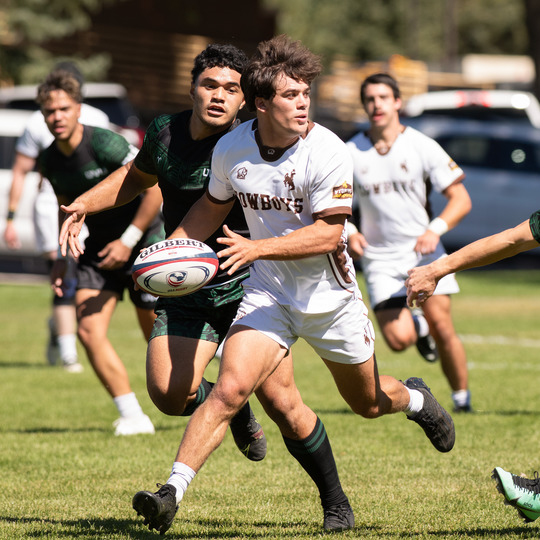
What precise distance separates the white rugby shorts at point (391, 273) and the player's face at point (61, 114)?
2476 millimetres

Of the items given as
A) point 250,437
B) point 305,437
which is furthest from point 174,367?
point 305,437

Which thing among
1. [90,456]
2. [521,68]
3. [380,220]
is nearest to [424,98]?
[380,220]

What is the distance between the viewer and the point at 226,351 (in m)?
4.83

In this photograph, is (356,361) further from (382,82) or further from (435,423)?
(382,82)

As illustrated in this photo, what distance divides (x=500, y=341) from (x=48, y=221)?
18.3ft

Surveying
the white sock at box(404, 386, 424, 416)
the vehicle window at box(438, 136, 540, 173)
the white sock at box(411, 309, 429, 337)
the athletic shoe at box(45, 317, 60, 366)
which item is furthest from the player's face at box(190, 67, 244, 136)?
the vehicle window at box(438, 136, 540, 173)

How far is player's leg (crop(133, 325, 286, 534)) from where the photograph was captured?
459 cm

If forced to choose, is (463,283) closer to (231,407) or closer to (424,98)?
(424,98)

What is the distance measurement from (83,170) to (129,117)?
11667 mm

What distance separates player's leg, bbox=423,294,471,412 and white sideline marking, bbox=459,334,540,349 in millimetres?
4166

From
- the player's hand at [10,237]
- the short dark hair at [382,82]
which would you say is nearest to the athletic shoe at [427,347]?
the short dark hair at [382,82]

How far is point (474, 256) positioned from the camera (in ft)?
15.6

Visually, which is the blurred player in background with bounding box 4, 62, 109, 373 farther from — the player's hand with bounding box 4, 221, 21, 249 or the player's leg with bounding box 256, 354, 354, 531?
the player's leg with bounding box 256, 354, 354, 531

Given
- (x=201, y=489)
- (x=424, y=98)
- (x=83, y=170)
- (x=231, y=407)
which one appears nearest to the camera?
(x=231, y=407)
